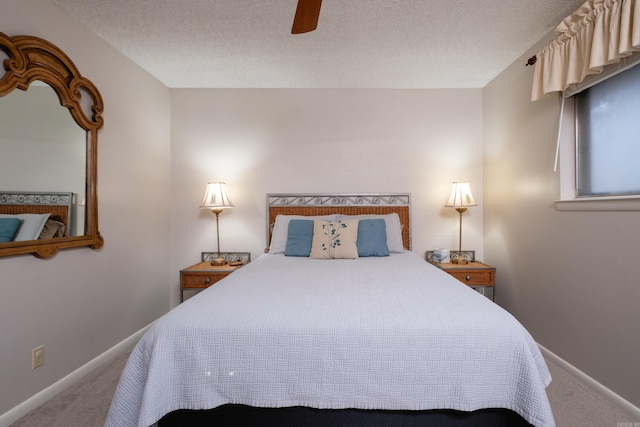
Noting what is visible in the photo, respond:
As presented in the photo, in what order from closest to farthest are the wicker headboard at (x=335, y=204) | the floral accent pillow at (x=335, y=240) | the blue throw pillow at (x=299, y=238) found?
1. the floral accent pillow at (x=335, y=240)
2. the blue throw pillow at (x=299, y=238)
3. the wicker headboard at (x=335, y=204)

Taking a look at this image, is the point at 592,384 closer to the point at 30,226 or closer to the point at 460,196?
the point at 460,196

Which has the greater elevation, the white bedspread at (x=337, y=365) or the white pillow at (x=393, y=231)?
the white pillow at (x=393, y=231)

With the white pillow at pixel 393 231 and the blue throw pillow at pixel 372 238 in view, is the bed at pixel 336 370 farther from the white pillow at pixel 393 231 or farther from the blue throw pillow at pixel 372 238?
the white pillow at pixel 393 231

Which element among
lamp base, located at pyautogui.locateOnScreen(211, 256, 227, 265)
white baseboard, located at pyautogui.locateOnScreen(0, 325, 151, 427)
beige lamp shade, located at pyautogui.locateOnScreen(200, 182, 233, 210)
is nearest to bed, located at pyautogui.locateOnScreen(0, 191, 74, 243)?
white baseboard, located at pyautogui.locateOnScreen(0, 325, 151, 427)

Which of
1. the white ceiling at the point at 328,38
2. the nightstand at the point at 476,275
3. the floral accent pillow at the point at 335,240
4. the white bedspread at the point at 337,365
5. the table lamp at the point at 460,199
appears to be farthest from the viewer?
the table lamp at the point at 460,199

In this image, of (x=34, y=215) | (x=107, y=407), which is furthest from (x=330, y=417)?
(x=34, y=215)

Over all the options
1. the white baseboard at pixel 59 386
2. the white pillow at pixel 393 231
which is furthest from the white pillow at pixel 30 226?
the white pillow at pixel 393 231

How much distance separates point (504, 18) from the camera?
2094 mm

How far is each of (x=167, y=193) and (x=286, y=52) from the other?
1931mm

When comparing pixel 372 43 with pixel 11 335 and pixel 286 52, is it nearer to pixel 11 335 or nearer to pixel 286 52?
pixel 286 52

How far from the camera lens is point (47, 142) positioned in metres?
1.88

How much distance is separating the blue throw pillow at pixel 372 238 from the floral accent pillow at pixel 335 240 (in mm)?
63

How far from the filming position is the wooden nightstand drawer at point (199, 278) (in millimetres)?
2764

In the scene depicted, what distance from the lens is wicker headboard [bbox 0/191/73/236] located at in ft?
5.34
